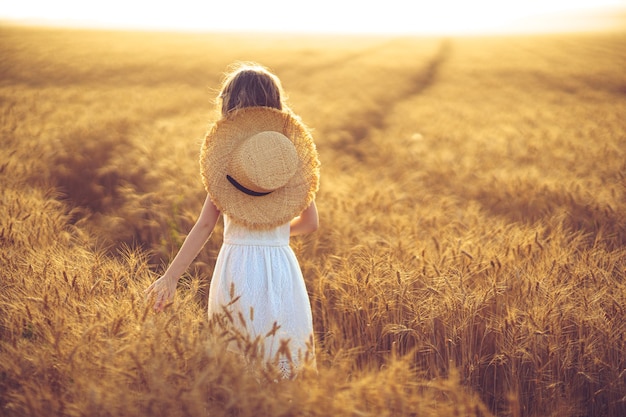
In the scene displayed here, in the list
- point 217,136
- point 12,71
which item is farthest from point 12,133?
point 12,71

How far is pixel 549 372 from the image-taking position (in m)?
2.32

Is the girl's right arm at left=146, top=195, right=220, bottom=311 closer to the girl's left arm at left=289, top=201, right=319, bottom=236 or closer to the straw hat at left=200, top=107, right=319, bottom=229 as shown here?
the straw hat at left=200, top=107, right=319, bottom=229

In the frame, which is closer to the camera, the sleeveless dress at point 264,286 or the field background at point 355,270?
the field background at point 355,270

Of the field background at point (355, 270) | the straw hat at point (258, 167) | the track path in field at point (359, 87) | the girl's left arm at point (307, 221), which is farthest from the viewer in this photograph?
the track path in field at point (359, 87)

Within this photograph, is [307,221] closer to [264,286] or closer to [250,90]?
[264,286]

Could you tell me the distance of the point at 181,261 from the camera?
6.72ft

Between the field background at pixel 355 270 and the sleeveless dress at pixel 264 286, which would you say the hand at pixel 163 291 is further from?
the sleeveless dress at pixel 264 286

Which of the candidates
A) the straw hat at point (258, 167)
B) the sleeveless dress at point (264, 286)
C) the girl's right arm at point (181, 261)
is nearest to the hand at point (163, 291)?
the girl's right arm at point (181, 261)

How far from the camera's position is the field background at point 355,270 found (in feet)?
5.38

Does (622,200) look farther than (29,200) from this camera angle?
Yes

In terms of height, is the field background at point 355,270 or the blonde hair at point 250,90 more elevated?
the blonde hair at point 250,90

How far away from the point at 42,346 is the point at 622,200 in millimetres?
4453

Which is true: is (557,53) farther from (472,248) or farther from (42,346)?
(42,346)

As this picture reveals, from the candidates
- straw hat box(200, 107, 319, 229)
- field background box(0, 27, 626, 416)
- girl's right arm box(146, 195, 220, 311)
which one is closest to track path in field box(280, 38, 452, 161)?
field background box(0, 27, 626, 416)
